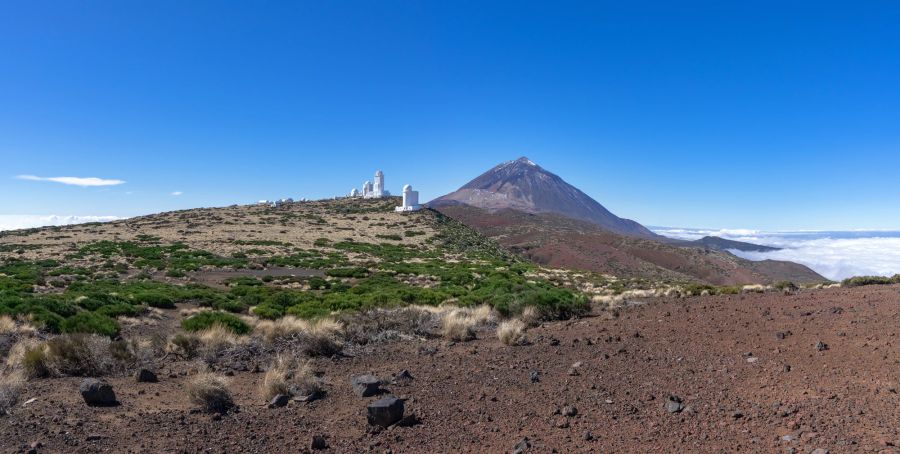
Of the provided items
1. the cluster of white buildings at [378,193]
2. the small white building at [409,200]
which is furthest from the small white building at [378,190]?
the small white building at [409,200]

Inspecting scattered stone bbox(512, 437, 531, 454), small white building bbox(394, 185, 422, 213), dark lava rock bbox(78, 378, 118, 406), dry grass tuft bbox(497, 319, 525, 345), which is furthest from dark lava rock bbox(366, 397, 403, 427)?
small white building bbox(394, 185, 422, 213)

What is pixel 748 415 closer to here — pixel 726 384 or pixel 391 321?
pixel 726 384

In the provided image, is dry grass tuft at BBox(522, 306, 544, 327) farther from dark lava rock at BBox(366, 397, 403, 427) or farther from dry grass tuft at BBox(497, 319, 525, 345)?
dark lava rock at BBox(366, 397, 403, 427)

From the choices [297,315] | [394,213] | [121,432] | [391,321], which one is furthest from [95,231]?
[121,432]

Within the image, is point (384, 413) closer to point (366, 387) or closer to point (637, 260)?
point (366, 387)

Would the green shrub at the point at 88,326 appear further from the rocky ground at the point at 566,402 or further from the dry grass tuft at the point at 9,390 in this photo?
the dry grass tuft at the point at 9,390

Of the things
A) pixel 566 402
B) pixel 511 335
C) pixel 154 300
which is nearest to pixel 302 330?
pixel 511 335
